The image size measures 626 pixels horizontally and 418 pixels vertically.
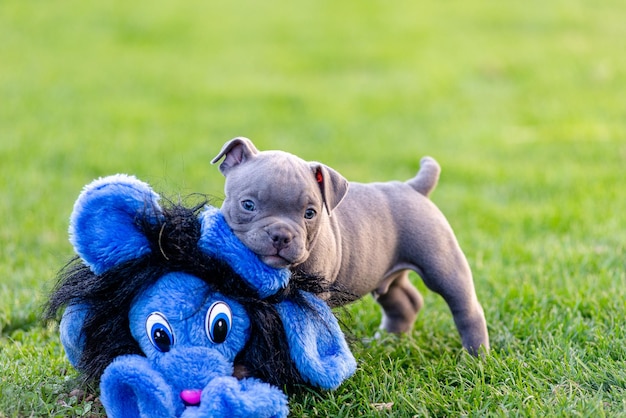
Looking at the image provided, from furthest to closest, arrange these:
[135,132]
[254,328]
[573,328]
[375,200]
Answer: [135,132], [573,328], [375,200], [254,328]

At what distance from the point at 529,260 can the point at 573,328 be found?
1.37m

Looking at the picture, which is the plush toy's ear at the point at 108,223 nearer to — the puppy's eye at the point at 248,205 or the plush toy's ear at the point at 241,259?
the plush toy's ear at the point at 241,259

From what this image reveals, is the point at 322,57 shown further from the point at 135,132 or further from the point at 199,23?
the point at 135,132

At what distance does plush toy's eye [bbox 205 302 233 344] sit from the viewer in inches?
119

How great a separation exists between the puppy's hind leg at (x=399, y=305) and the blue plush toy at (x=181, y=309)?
3.27 ft

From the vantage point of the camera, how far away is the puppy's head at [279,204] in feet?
9.86

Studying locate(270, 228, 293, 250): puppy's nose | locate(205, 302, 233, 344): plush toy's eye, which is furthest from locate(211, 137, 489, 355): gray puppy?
locate(205, 302, 233, 344): plush toy's eye

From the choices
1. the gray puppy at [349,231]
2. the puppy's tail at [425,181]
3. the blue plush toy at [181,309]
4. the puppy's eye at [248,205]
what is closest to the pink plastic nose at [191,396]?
the blue plush toy at [181,309]

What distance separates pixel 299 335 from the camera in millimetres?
3154

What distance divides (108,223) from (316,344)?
0.95 m

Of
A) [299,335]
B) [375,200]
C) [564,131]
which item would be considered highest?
[375,200]

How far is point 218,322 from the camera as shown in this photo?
10.00ft

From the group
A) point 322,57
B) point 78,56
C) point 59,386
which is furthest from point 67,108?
point 59,386

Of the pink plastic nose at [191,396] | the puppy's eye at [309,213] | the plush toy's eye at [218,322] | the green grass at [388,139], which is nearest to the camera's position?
the pink plastic nose at [191,396]
